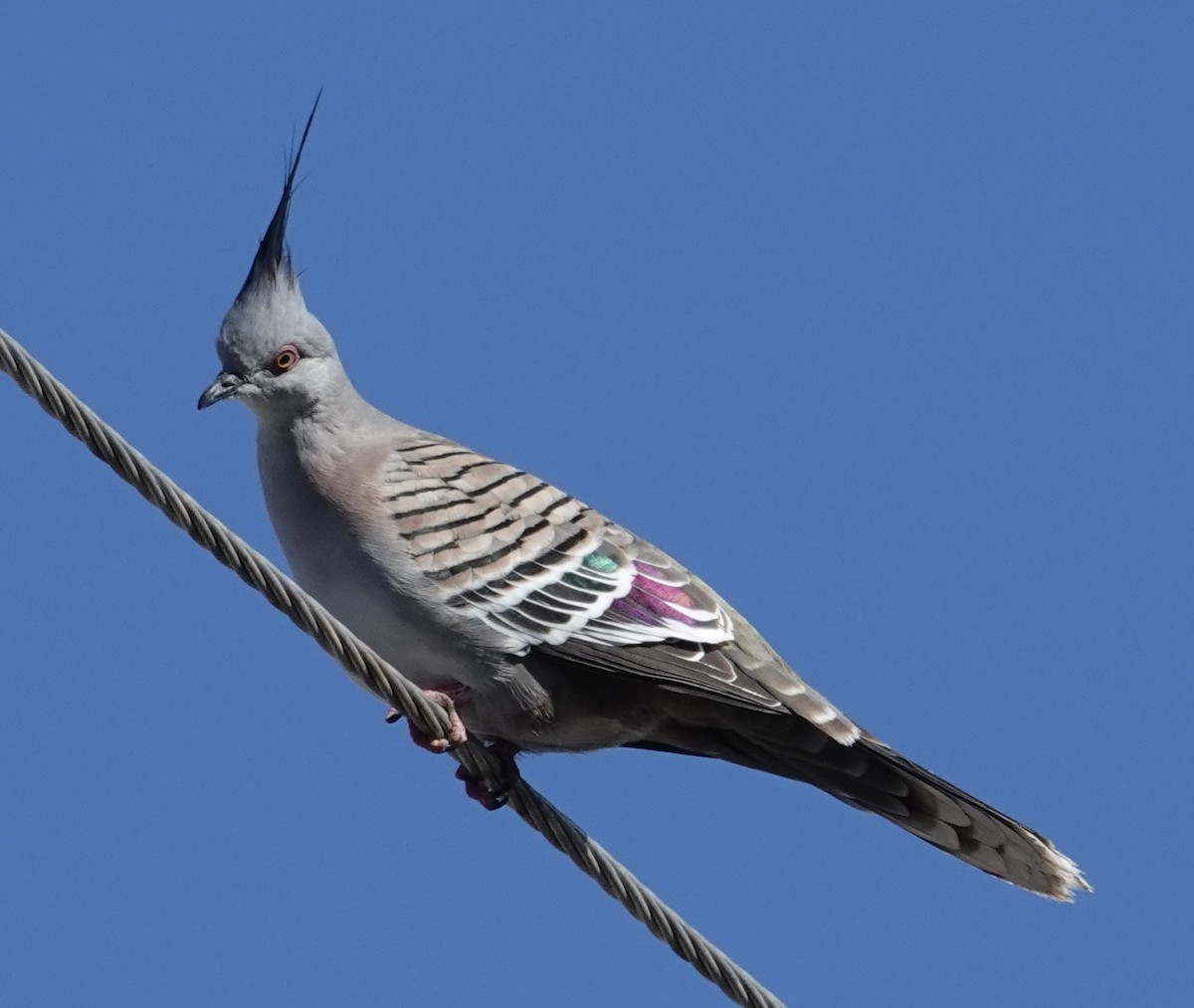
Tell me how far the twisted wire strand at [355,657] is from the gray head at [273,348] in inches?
55.6

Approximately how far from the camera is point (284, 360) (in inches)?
261

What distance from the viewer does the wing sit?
6207 mm

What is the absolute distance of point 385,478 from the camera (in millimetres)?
6414

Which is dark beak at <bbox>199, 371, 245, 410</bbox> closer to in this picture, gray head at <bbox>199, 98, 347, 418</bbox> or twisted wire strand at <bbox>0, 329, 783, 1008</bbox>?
gray head at <bbox>199, 98, 347, 418</bbox>

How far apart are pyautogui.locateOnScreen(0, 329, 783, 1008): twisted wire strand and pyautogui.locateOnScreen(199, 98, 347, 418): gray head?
1.41 m

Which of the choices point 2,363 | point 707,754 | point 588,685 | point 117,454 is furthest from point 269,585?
point 707,754

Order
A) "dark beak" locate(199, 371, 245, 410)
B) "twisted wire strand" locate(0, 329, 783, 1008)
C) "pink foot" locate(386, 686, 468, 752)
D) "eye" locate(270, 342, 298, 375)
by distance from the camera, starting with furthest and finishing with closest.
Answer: "eye" locate(270, 342, 298, 375)
"dark beak" locate(199, 371, 245, 410)
"pink foot" locate(386, 686, 468, 752)
"twisted wire strand" locate(0, 329, 783, 1008)

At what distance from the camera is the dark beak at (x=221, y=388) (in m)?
6.50

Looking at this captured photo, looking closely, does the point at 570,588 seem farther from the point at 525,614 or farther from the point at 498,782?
the point at 498,782

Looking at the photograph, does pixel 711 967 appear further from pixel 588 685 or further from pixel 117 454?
pixel 117 454

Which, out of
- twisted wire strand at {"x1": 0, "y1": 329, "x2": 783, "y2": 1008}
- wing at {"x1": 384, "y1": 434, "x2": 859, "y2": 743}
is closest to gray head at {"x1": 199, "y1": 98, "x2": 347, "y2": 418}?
wing at {"x1": 384, "y1": 434, "x2": 859, "y2": 743}

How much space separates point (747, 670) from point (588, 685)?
50cm

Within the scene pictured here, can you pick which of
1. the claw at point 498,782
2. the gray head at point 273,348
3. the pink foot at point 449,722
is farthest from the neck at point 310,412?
the claw at point 498,782

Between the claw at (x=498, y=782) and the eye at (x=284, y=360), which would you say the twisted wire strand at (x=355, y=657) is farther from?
the eye at (x=284, y=360)
